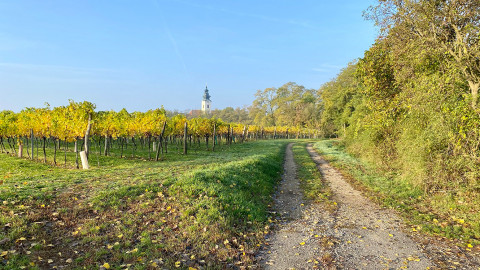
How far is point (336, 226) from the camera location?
7.74 metres

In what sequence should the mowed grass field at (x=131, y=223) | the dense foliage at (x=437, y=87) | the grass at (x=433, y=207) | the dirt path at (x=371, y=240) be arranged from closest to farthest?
1. the mowed grass field at (x=131, y=223)
2. the dirt path at (x=371, y=240)
3. the grass at (x=433, y=207)
4. the dense foliage at (x=437, y=87)

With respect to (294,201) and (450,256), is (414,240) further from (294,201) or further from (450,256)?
(294,201)

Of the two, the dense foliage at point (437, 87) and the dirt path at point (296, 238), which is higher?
the dense foliage at point (437, 87)

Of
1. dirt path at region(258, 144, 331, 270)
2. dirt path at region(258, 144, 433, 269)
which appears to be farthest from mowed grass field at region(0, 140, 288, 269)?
dirt path at region(258, 144, 433, 269)

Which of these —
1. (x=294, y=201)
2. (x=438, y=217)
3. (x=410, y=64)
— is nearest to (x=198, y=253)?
(x=294, y=201)

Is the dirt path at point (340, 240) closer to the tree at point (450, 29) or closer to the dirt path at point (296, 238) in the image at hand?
the dirt path at point (296, 238)

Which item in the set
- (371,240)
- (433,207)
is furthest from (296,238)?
(433,207)

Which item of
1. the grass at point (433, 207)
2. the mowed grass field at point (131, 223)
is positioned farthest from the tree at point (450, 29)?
the mowed grass field at point (131, 223)

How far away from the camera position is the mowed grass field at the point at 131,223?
216 inches

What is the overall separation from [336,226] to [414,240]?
196cm

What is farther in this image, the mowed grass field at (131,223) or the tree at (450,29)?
the tree at (450,29)

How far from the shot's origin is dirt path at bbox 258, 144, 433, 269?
566 cm

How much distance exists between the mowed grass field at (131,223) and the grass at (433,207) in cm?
484

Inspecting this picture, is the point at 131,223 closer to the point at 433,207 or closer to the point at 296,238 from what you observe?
the point at 296,238
